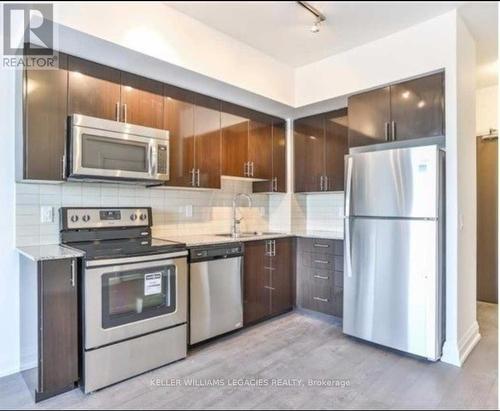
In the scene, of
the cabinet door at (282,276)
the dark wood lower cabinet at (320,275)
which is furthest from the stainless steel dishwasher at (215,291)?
the dark wood lower cabinet at (320,275)

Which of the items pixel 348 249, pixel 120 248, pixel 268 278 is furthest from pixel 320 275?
pixel 120 248

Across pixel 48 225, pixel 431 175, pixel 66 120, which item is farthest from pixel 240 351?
pixel 66 120

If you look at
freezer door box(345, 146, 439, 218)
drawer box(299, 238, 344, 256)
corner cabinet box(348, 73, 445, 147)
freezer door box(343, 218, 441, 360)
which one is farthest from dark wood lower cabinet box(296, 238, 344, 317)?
corner cabinet box(348, 73, 445, 147)

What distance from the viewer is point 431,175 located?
244cm

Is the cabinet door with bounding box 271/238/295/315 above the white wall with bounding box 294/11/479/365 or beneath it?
beneath

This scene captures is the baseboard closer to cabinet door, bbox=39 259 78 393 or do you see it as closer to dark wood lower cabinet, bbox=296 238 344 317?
dark wood lower cabinet, bbox=296 238 344 317

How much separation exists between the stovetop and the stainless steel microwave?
20.2 inches

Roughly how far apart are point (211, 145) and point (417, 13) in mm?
1964

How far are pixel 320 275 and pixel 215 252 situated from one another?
126cm

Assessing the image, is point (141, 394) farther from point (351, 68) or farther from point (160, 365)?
point (351, 68)

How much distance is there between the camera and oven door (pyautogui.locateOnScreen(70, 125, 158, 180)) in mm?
2346

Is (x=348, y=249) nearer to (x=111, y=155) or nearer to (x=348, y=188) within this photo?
(x=348, y=188)

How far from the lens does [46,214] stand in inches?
98.8

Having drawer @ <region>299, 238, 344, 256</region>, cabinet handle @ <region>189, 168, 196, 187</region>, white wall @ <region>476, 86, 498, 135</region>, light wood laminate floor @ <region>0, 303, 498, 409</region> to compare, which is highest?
white wall @ <region>476, 86, 498, 135</region>
